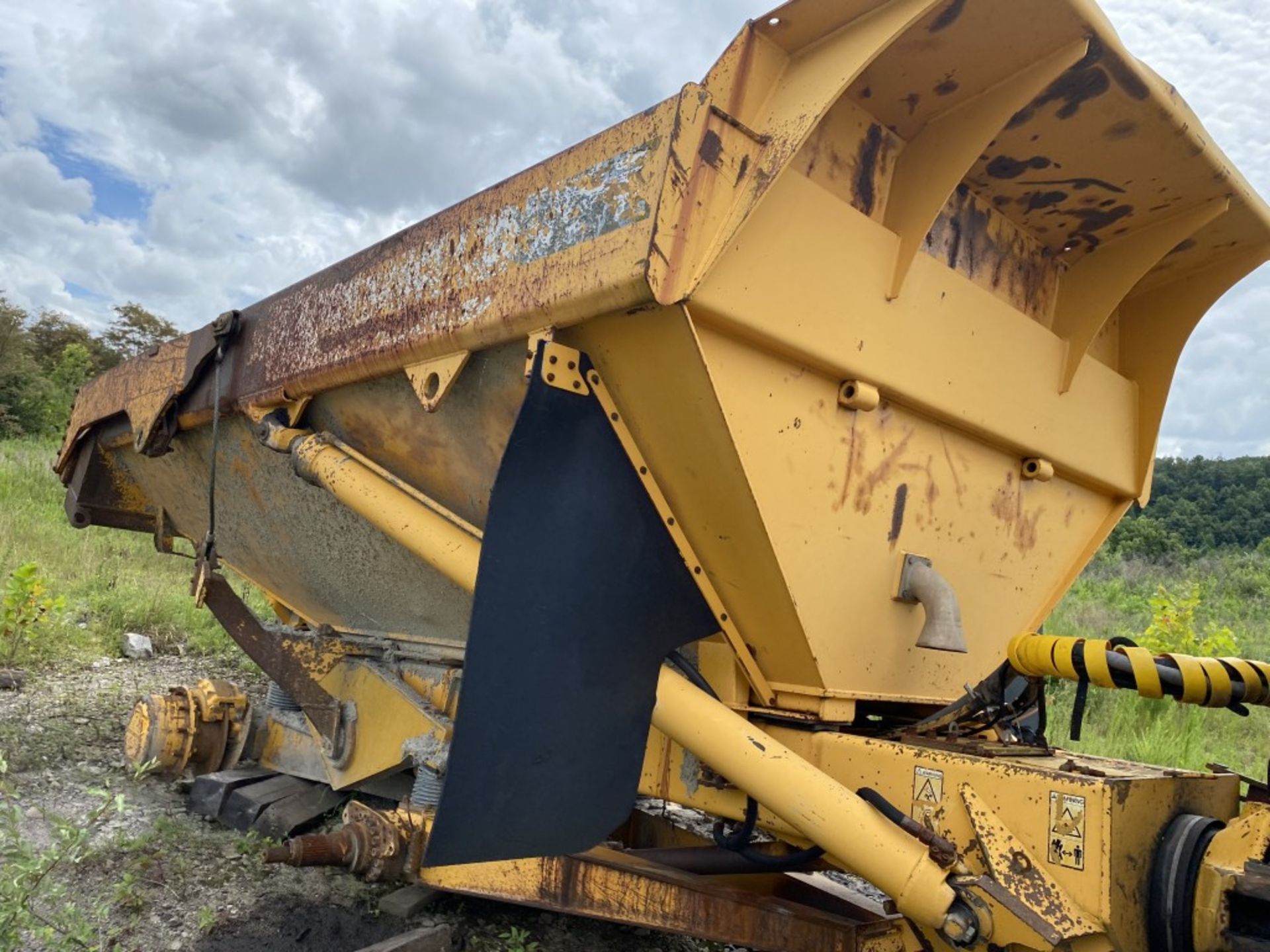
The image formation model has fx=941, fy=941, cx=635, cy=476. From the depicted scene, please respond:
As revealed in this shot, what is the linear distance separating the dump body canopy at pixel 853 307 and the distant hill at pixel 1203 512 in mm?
14584

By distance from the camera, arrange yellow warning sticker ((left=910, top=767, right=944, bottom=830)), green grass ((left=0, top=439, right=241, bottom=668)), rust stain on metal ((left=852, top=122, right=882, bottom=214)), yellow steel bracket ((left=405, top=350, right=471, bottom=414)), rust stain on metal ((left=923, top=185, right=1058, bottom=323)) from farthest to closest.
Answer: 1. green grass ((left=0, top=439, right=241, bottom=668))
2. rust stain on metal ((left=923, top=185, right=1058, bottom=323))
3. yellow steel bracket ((left=405, top=350, right=471, bottom=414))
4. rust stain on metal ((left=852, top=122, right=882, bottom=214))
5. yellow warning sticker ((left=910, top=767, right=944, bottom=830))

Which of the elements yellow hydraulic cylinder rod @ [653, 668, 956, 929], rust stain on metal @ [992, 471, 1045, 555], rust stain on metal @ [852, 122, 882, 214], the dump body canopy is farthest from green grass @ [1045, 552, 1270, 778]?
rust stain on metal @ [852, 122, 882, 214]

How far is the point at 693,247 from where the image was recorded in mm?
1652

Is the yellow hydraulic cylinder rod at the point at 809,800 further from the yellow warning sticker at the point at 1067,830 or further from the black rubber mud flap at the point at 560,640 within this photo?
the yellow warning sticker at the point at 1067,830

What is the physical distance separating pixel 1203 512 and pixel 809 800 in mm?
20940

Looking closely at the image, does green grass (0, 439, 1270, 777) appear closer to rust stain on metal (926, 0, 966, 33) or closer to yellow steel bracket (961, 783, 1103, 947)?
yellow steel bracket (961, 783, 1103, 947)

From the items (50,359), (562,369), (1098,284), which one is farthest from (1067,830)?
(50,359)

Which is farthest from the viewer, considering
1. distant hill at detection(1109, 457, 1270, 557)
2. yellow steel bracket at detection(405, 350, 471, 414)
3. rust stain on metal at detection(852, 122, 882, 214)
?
distant hill at detection(1109, 457, 1270, 557)

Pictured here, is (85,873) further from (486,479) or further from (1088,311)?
(1088,311)

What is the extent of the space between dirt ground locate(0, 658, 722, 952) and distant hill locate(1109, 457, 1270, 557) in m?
15.1

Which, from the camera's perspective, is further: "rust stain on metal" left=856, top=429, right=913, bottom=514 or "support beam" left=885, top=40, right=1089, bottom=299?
"rust stain on metal" left=856, top=429, right=913, bottom=514

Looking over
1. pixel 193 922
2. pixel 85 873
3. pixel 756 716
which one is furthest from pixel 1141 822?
pixel 85 873

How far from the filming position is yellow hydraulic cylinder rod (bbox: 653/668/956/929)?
5.59ft

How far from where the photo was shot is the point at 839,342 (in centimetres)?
195
